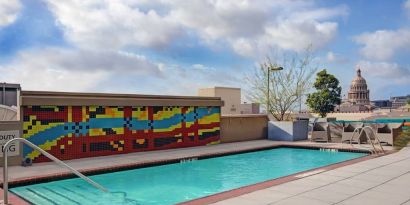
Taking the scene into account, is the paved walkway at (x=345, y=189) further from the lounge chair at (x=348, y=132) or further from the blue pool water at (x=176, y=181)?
the lounge chair at (x=348, y=132)

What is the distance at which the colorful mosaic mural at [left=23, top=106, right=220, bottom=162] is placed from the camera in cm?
1098

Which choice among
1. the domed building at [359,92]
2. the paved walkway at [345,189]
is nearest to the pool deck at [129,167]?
the paved walkway at [345,189]

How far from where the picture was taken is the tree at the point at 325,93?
52906 millimetres

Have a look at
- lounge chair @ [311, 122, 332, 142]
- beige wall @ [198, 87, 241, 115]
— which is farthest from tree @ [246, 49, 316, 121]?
beige wall @ [198, 87, 241, 115]

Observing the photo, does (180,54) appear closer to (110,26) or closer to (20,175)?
(110,26)

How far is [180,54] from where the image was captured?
16.6 meters

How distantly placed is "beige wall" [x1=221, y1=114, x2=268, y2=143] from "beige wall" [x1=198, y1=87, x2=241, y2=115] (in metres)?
14.3

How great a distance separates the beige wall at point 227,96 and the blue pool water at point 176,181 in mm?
19494

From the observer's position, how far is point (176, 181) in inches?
357

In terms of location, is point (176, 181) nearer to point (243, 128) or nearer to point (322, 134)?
point (243, 128)

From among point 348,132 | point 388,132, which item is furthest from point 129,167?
point 388,132

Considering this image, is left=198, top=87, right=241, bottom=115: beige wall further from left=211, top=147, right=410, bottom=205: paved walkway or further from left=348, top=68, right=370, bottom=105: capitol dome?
left=348, top=68, right=370, bottom=105: capitol dome

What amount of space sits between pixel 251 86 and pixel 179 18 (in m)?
8.99

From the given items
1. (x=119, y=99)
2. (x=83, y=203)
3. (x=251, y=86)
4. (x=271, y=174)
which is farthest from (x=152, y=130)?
(x=251, y=86)
